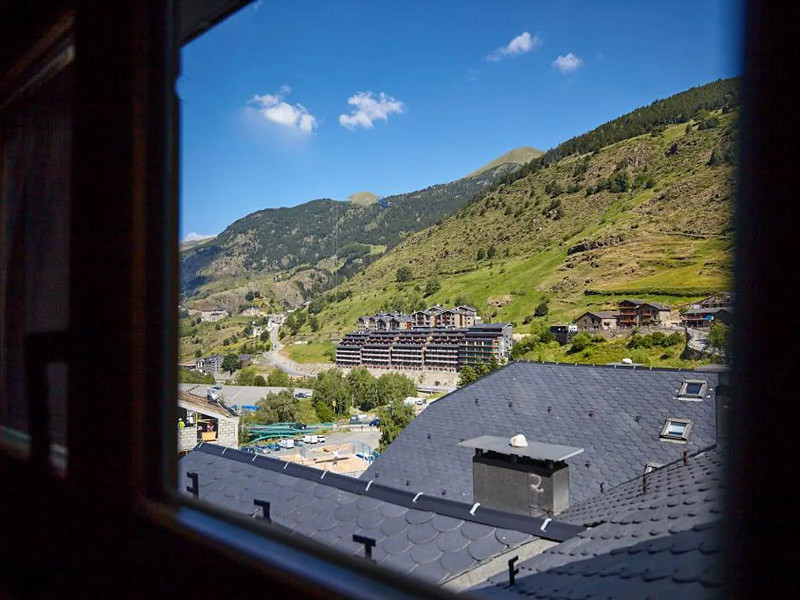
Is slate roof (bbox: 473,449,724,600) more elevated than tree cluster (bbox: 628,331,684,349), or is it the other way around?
tree cluster (bbox: 628,331,684,349)

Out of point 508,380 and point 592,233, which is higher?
point 592,233

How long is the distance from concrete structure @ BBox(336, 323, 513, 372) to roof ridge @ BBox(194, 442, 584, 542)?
0.68 metres

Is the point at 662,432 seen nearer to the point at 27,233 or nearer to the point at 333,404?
the point at 333,404

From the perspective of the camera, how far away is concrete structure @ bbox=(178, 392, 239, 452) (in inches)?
56.6

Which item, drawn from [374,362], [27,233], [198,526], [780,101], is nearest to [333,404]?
[374,362]

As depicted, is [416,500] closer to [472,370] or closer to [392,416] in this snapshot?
[392,416]

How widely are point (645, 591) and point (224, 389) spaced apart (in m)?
1.71

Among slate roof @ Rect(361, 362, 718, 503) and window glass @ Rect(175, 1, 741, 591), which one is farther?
slate roof @ Rect(361, 362, 718, 503)

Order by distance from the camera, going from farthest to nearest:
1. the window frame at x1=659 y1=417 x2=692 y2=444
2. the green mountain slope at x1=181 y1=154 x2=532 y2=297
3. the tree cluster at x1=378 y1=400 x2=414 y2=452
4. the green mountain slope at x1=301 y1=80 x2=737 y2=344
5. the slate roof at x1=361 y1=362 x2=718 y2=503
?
the slate roof at x1=361 y1=362 x2=718 y2=503 < the window frame at x1=659 y1=417 x2=692 y2=444 < the tree cluster at x1=378 y1=400 x2=414 y2=452 < the green mountain slope at x1=181 y1=154 x2=532 y2=297 < the green mountain slope at x1=301 y1=80 x2=737 y2=344

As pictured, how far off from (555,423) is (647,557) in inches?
175

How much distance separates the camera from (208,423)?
1975 mm

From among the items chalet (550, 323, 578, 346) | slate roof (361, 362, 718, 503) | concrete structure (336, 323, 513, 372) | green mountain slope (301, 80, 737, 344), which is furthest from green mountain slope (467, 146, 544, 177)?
slate roof (361, 362, 718, 503)

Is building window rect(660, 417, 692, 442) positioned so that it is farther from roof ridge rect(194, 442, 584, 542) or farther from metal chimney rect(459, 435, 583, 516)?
roof ridge rect(194, 442, 584, 542)

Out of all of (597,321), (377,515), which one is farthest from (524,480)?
(377,515)
